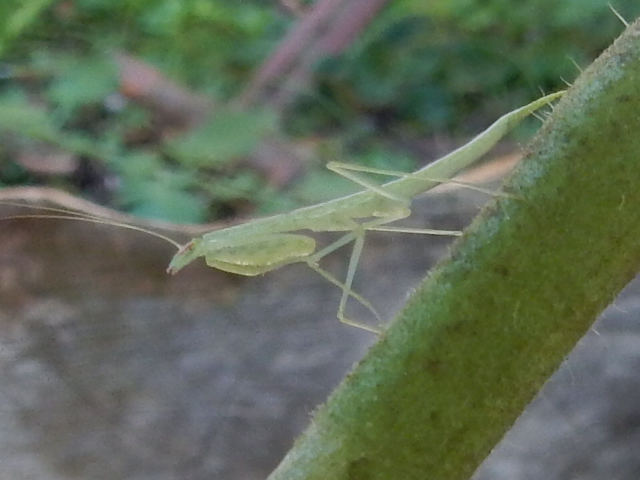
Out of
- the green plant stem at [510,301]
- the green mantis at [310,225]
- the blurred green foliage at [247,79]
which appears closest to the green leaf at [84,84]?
the blurred green foliage at [247,79]

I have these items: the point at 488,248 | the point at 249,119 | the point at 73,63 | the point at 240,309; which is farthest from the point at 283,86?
the point at 488,248

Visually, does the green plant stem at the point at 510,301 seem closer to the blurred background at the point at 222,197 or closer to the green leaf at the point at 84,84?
the blurred background at the point at 222,197

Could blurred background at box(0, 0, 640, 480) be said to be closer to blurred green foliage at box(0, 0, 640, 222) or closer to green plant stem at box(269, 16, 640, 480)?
blurred green foliage at box(0, 0, 640, 222)

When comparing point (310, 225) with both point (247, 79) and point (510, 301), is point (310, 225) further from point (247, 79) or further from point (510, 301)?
point (247, 79)

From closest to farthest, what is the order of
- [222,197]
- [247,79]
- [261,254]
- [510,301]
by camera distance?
[510,301] < [261,254] < [222,197] < [247,79]

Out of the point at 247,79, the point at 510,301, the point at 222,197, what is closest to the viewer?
the point at 510,301

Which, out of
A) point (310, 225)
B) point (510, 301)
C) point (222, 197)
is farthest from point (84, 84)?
point (510, 301)
